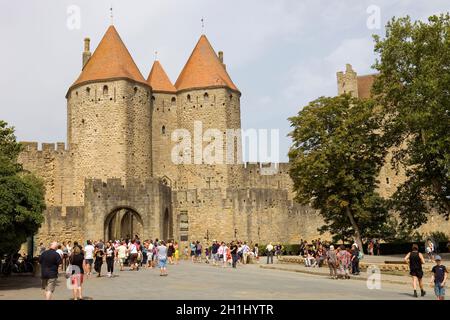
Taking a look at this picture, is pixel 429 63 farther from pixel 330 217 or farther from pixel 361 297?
pixel 361 297

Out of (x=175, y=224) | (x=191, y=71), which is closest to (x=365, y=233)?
(x=175, y=224)

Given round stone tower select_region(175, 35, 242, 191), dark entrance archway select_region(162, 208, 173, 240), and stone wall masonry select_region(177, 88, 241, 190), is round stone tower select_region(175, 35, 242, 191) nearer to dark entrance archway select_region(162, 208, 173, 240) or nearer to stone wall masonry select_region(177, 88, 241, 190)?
stone wall masonry select_region(177, 88, 241, 190)

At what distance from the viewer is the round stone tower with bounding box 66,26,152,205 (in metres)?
48.7

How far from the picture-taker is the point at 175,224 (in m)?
44.2

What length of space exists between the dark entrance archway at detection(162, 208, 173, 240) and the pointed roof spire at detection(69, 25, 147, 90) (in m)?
12.7

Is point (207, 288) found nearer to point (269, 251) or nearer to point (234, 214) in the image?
point (269, 251)

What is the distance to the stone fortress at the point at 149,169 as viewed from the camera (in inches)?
1636

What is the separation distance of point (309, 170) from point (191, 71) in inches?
982

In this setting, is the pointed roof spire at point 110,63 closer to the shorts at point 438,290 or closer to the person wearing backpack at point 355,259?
the person wearing backpack at point 355,259

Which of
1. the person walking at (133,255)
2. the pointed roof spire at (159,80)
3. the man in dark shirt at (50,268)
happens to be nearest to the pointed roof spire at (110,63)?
the pointed roof spire at (159,80)

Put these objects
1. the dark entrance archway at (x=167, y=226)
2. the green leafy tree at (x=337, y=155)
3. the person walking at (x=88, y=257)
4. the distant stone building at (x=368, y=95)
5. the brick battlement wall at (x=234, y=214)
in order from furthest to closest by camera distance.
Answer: the distant stone building at (x=368, y=95), the brick battlement wall at (x=234, y=214), the dark entrance archway at (x=167, y=226), the green leafy tree at (x=337, y=155), the person walking at (x=88, y=257)

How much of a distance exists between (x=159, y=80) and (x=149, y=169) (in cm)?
867

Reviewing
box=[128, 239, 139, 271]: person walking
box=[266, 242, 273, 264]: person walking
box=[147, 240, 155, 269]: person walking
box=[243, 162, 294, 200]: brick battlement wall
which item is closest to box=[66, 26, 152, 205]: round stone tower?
box=[243, 162, 294, 200]: brick battlement wall

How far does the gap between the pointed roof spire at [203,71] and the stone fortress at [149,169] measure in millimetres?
98
